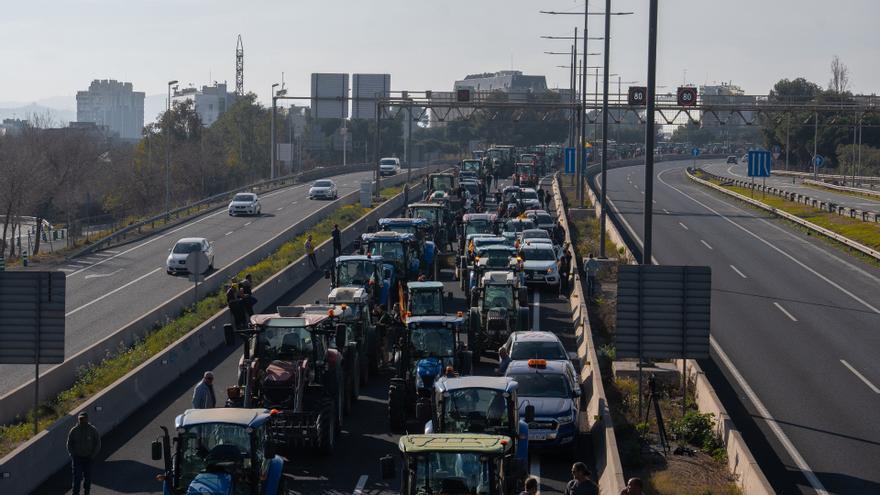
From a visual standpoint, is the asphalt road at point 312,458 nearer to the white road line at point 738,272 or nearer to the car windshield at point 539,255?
the car windshield at point 539,255

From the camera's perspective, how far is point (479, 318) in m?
28.5

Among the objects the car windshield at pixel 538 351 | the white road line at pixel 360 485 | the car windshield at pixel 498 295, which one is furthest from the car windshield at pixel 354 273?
the white road line at pixel 360 485

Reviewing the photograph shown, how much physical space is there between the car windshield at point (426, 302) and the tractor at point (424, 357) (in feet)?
15.9

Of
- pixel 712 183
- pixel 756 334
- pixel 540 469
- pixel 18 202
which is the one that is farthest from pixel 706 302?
pixel 712 183

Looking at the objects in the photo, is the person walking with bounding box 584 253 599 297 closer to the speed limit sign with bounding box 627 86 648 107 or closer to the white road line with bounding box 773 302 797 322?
the white road line with bounding box 773 302 797 322

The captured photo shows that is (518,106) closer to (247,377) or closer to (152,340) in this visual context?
(152,340)

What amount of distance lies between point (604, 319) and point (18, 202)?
144ft

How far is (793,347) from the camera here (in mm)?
32156

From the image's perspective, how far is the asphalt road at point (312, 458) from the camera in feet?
61.5

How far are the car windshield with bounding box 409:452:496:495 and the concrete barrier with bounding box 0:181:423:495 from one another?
678 centimetres

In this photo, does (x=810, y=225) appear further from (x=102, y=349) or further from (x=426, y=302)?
(x=102, y=349)

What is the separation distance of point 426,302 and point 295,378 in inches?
358

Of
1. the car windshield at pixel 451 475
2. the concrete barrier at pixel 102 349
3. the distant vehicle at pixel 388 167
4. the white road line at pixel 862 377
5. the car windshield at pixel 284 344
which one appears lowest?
the white road line at pixel 862 377

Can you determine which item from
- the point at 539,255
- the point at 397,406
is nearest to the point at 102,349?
the point at 397,406
